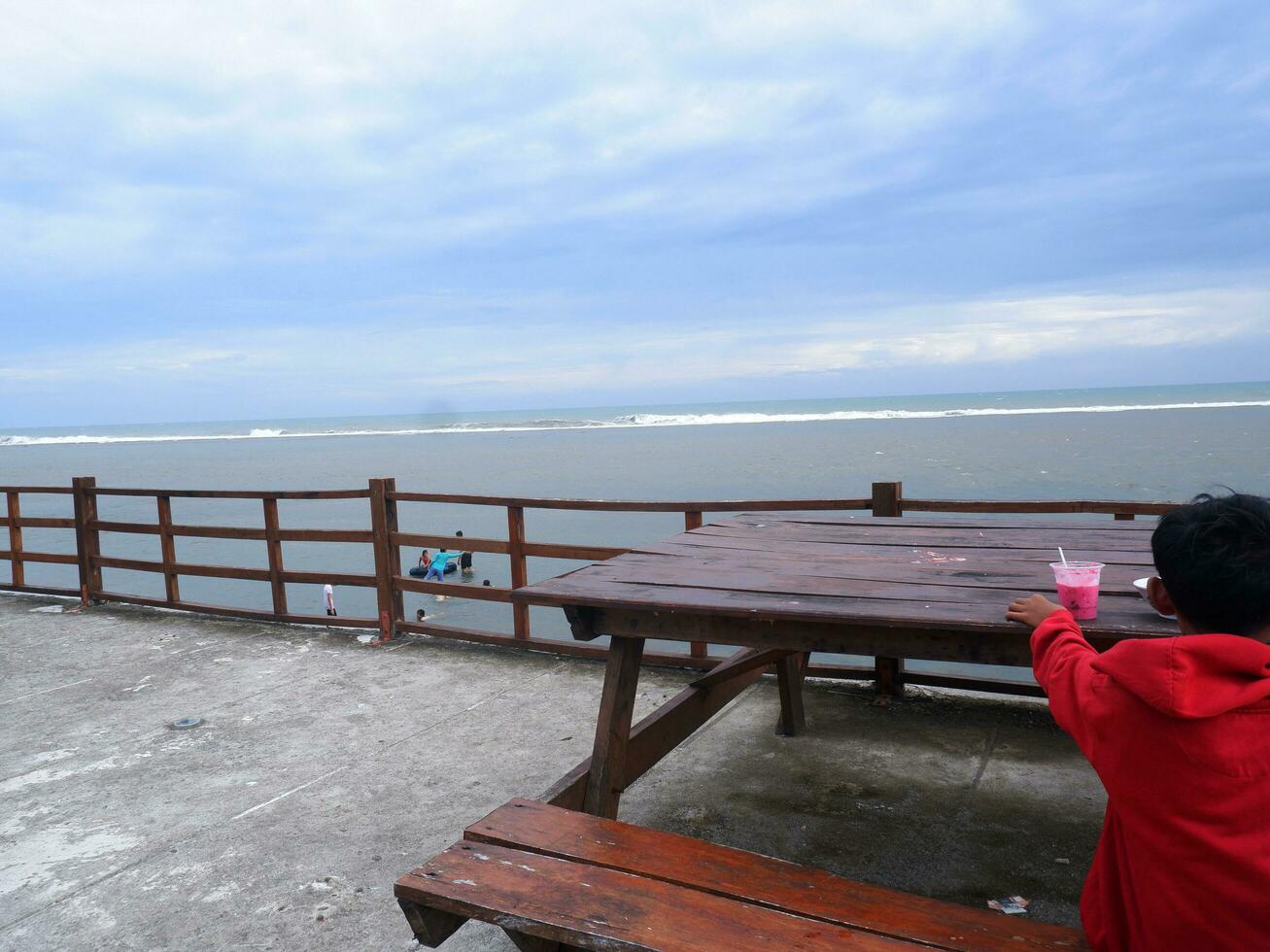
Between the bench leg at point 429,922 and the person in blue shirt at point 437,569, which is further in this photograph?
the person in blue shirt at point 437,569

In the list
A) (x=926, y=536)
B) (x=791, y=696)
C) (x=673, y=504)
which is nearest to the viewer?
(x=926, y=536)

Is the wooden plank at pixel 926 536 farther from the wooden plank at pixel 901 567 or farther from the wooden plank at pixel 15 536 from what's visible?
the wooden plank at pixel 15 536

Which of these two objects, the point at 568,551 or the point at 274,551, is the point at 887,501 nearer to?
the point at 568,551

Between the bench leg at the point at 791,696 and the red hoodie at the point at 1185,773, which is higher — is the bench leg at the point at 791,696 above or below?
below

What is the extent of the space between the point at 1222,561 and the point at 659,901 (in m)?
1.24

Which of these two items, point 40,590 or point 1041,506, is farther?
point 40,590

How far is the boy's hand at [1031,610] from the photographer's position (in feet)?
6.33

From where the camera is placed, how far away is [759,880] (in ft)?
6.46

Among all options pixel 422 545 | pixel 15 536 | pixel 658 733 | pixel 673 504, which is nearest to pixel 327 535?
pixel 422 545

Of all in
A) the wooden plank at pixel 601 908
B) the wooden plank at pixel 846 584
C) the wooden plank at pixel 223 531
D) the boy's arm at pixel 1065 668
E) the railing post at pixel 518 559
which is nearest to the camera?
the boy's arm at pixel 1065 668

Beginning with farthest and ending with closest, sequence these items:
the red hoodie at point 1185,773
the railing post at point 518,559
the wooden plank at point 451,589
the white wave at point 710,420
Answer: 1. the white wave at point 710,420
2. the wooden plank at point 451,589
3. the railing post at point 518,559
4. the red hoodie at point 1185,773

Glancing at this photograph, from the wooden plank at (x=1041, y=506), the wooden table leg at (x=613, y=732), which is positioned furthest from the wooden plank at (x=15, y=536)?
the wooden plank at (x=1041, y=506)

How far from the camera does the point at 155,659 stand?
571cm

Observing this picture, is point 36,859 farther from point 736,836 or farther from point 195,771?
point 736,836
